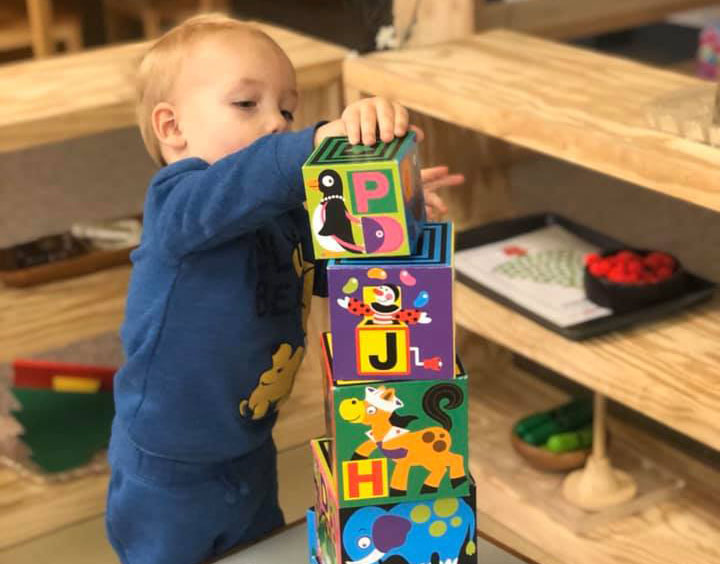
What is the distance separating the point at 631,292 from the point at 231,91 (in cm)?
72

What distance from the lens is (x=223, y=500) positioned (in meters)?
1.39

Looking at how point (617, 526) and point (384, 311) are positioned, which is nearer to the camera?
point (384, 311)

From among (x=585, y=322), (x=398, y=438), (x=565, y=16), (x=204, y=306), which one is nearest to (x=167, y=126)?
(x=204, y=306)

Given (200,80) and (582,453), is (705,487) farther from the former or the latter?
(200,80)

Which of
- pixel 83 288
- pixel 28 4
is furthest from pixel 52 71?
pixel 28 4

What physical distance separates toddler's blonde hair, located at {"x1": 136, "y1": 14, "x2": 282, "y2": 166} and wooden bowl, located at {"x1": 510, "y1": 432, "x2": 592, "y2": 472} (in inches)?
32.8

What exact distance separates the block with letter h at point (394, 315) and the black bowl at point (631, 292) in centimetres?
69

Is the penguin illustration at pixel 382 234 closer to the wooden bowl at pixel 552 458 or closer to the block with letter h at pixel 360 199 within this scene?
the block with letter h at pixel 360 199

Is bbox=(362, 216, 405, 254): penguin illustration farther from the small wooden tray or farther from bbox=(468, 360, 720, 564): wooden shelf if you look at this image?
the small wooden tray

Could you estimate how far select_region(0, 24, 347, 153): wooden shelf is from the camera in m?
1.70

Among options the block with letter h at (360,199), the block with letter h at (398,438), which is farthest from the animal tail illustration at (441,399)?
the block with letter h at (360,199)

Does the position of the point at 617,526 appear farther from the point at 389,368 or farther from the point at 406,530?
the point at 389,368

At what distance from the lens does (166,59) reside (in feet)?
4.23

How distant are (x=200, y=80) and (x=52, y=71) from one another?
2.44 ft
